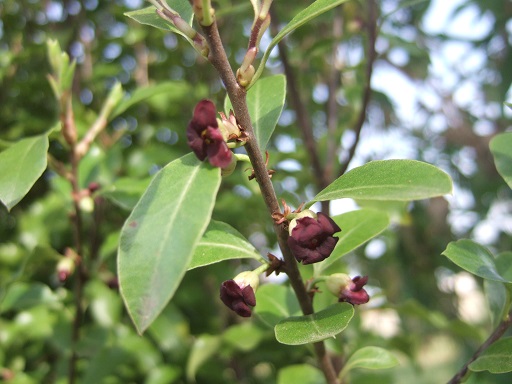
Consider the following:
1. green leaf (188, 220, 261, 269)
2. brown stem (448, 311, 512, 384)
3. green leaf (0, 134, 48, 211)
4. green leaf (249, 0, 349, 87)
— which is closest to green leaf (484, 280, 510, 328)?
brown stem (448, 311, 512, 384)

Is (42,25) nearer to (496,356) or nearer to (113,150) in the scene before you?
(113,150)

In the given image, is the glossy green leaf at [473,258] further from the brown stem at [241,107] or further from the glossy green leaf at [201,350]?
the glossy green leaf at [201,350]

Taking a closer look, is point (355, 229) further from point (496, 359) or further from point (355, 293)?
point (496, 359)

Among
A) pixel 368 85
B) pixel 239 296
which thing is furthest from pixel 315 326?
pixel 368 85

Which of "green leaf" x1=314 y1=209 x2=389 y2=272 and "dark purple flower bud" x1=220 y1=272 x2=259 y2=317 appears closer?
"dark purple flower bud" x1=220 y1=272 x2=259 y2=317

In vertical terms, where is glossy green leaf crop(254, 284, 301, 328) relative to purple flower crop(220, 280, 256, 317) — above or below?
below

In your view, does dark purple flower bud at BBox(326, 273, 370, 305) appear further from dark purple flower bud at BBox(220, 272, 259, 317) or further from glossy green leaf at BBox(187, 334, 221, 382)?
glossy green leaf at BBox(187, 334, 221, 382)

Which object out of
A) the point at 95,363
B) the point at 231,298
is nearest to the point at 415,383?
the point at 95,363
